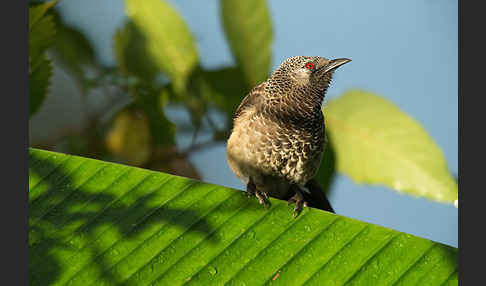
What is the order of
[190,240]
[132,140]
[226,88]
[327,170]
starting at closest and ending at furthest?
1. [190,240]
2. [327,170]
3. [226,88]
4. [132,140]

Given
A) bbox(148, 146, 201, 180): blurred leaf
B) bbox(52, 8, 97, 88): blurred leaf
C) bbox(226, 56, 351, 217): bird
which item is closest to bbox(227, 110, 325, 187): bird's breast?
bbox(226, 56, 351, 217): bird

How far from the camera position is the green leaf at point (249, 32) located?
221 centimetres

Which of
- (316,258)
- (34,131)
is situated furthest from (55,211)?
(34,131)

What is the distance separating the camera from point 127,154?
8.09 ft

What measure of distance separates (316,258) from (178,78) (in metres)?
1.40

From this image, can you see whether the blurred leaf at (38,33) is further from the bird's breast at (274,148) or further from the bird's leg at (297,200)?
the bird's leg at (297,200)

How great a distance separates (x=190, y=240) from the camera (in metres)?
1.24

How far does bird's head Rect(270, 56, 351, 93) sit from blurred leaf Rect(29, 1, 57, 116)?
2.76 ft

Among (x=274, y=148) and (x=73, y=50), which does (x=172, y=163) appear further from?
(x=274, y=148)

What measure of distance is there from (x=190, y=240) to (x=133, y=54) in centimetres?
143

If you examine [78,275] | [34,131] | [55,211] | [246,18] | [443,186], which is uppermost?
[246,18]

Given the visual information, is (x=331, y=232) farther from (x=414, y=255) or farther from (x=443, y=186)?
(x=443, y=186)

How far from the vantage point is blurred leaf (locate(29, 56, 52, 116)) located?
1.88 m

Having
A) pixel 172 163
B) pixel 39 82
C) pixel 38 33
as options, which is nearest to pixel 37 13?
pixel 38 33
